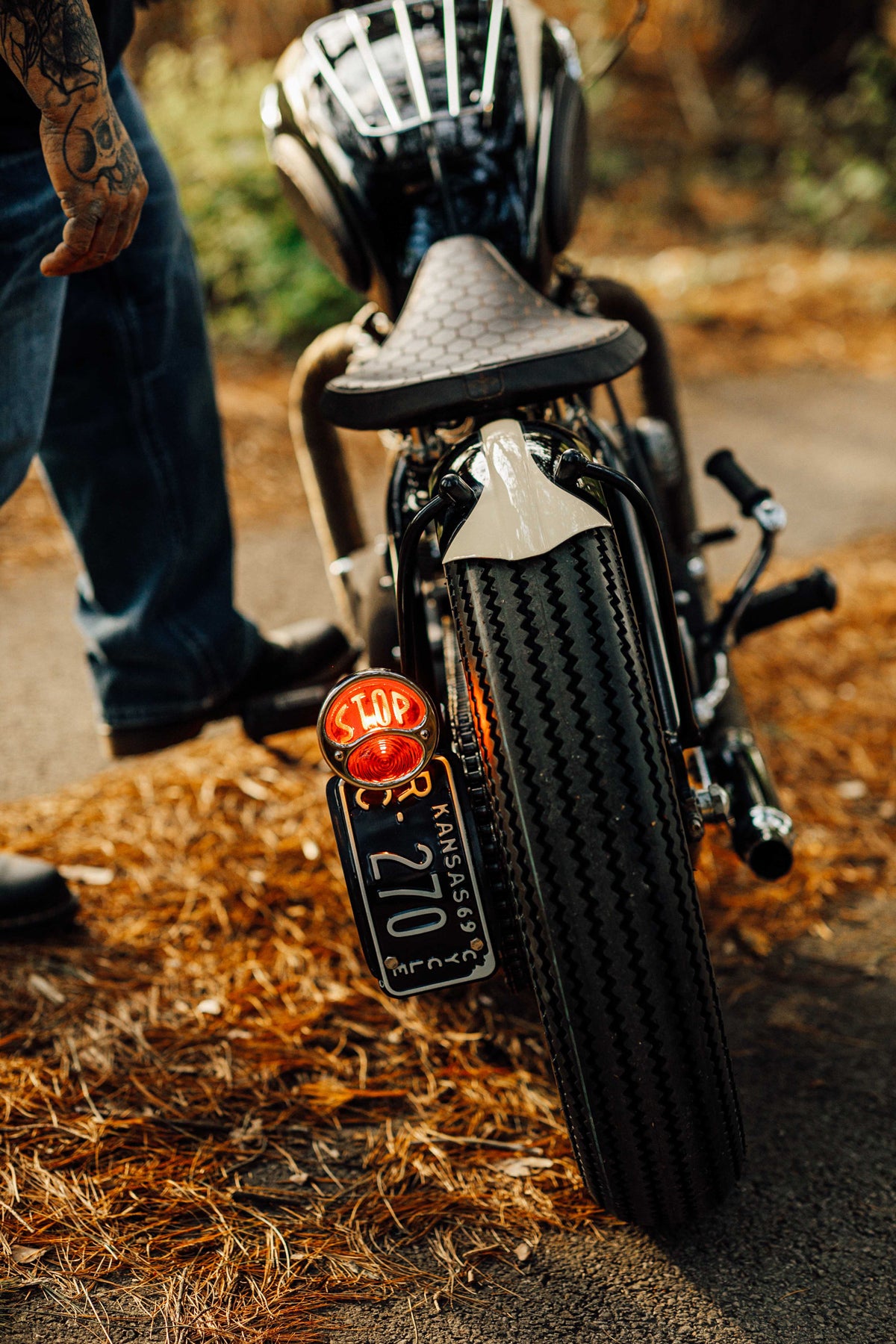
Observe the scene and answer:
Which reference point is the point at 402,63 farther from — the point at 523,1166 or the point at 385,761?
the point at 523,1166

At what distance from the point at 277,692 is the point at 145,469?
0.51 m

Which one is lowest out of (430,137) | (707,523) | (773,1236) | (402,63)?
(707,523)

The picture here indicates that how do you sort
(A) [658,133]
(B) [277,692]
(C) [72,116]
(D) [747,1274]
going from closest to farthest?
(D) [747,1274]
(C) [72,116]
(B) [277,692]
(A) [658,133]

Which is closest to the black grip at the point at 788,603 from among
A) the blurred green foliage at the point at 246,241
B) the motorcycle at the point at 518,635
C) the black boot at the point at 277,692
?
the motorcycle at the point at 518,635

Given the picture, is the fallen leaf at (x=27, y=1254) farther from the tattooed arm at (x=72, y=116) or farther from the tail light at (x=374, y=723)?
the tattooed arm at (x=72, y=116)

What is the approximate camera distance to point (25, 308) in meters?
1.63

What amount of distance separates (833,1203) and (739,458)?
10.7 ft

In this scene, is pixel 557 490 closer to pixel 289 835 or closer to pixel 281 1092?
pixel 281 1092

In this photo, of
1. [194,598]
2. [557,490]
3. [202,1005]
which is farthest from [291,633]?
[557,490]

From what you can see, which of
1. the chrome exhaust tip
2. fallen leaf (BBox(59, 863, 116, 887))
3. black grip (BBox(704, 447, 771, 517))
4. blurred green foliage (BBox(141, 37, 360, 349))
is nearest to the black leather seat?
black grip (BBox(704, 447, 771, 517))

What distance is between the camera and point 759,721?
2578mm

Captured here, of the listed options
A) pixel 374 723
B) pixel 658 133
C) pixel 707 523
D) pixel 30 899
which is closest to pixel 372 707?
pixel 374 723

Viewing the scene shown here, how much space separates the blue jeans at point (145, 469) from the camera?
192 cm

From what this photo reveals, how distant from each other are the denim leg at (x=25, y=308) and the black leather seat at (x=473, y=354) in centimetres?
47
